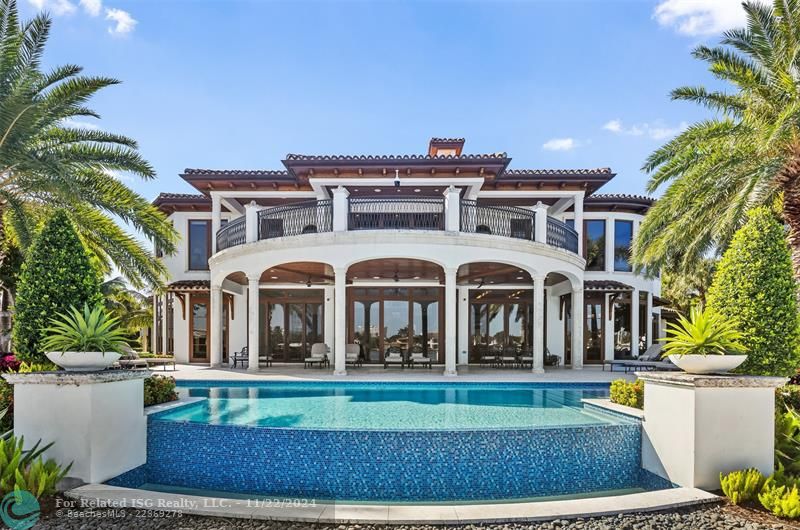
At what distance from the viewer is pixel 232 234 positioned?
16.4 metres

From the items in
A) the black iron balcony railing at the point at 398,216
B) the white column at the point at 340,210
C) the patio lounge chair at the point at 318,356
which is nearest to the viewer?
the white column at the point at 340,210

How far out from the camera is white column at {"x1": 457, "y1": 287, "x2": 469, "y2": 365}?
770 inches

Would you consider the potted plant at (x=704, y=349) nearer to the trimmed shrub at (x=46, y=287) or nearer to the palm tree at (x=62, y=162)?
the trimmed shrub at (x=46, y=287)

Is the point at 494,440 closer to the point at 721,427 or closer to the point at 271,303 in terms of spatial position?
the point at 721,427

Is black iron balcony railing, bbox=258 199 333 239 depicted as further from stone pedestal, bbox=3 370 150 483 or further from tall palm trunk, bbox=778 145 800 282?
tall palm trunk, bbox=778 145 800 282

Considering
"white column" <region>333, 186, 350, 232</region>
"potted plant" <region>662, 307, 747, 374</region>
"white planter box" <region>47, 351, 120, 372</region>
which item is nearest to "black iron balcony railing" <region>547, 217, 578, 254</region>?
"white column" <region>333, 186, 350, 232</region>

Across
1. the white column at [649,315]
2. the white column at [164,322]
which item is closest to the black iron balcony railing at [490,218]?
the white column at [649,315]

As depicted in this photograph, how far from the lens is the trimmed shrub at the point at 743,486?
538 cm

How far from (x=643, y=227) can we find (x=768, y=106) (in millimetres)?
4087

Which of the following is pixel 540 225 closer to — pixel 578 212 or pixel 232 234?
pixel 578 212

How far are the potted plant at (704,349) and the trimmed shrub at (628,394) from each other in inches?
58.7

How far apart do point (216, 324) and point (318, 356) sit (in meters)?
4.04

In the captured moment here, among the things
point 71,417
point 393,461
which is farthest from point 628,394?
point 71,417

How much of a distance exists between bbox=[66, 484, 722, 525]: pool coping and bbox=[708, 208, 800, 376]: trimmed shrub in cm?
336
